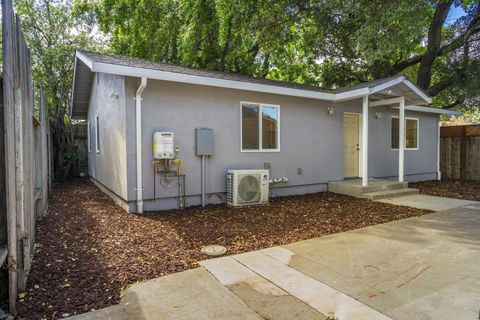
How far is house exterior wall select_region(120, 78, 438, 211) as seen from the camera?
5734 millimetres

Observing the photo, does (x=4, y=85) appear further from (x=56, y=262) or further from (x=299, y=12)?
(x=299, y=12)

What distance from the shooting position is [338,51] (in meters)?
13.5

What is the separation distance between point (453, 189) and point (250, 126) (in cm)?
694

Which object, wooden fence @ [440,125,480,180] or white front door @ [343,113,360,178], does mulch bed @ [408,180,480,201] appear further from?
white front door @ [343,113,360,178]

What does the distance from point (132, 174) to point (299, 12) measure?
9.48 metres

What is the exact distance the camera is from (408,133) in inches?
413

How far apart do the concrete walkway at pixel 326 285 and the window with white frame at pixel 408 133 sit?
6.37 meters

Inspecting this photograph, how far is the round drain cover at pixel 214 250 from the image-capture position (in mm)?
3640

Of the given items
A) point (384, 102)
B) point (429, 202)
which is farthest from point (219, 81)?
point (429, 202)

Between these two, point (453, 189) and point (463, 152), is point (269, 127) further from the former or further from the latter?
point (463, 152)

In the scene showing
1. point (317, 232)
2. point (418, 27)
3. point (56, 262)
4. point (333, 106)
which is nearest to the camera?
point (56, 262)

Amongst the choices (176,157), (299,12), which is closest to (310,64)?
(299,12)

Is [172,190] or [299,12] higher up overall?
[299,12]

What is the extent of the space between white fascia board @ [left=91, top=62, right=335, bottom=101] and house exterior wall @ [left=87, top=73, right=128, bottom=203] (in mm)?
498
